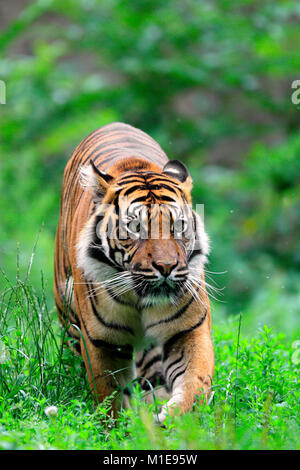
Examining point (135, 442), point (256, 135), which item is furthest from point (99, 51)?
point (135, 442)

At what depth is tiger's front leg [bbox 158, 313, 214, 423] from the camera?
369 centimetres

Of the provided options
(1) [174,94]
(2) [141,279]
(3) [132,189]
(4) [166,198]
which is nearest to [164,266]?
(2) [141,279]

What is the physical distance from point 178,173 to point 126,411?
54.9 inches

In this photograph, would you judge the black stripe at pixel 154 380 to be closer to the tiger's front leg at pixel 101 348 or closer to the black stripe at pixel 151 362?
the black stripe at pixel 151 362

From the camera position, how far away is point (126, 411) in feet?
12.0

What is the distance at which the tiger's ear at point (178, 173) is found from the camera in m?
4.12

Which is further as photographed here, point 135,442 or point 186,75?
point 186,75

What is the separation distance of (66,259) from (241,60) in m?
7.85

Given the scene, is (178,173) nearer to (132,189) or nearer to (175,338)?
(132,189)

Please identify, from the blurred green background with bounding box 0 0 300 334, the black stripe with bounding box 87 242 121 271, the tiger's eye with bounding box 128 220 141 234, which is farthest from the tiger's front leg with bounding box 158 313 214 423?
the blurred green background with bounding box 0 0 300 334

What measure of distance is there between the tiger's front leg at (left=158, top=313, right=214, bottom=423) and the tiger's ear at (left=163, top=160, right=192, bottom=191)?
2.57 feet

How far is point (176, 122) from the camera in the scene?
12070 mm

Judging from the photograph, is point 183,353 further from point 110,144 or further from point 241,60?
point 241,60

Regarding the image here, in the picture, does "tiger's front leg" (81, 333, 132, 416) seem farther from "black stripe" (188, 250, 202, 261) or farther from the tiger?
"black stripe" (188, 250, 202, 261)
